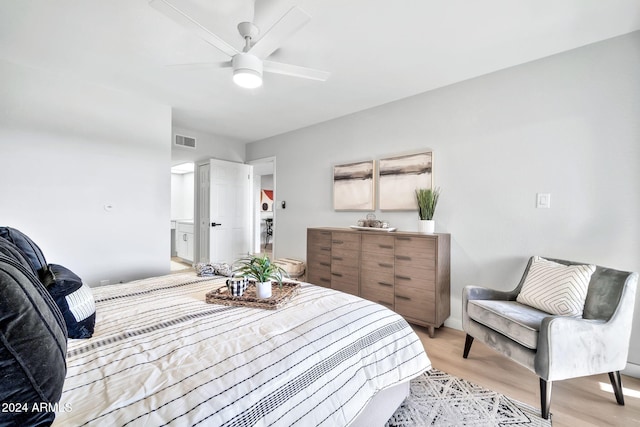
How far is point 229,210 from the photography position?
492 centimetres

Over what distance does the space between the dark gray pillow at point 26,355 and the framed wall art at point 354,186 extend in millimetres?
3140

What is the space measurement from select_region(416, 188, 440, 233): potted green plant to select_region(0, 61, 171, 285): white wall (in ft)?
10.2

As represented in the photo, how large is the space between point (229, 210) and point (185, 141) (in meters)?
1.33

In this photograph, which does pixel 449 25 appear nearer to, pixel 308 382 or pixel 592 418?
pixel 308 382

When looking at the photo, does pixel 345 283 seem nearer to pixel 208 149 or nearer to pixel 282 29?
pixel 282 29

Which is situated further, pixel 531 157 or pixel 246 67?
pixel 531 157

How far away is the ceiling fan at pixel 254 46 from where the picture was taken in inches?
60.6

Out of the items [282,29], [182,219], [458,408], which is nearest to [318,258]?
[458,408]

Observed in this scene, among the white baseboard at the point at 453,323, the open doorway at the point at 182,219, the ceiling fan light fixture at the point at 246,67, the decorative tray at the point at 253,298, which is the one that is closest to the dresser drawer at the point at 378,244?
the white baseboard at the point at 453,323

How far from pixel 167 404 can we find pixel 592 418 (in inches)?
89.9

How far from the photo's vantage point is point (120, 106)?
321 cm

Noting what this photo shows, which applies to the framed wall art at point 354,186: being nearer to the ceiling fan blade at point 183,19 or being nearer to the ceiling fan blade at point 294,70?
the ceiling fan blade at point 294,70

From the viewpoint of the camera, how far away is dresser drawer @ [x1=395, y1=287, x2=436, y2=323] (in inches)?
103

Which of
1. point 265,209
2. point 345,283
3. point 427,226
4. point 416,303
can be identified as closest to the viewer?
point 416,303
